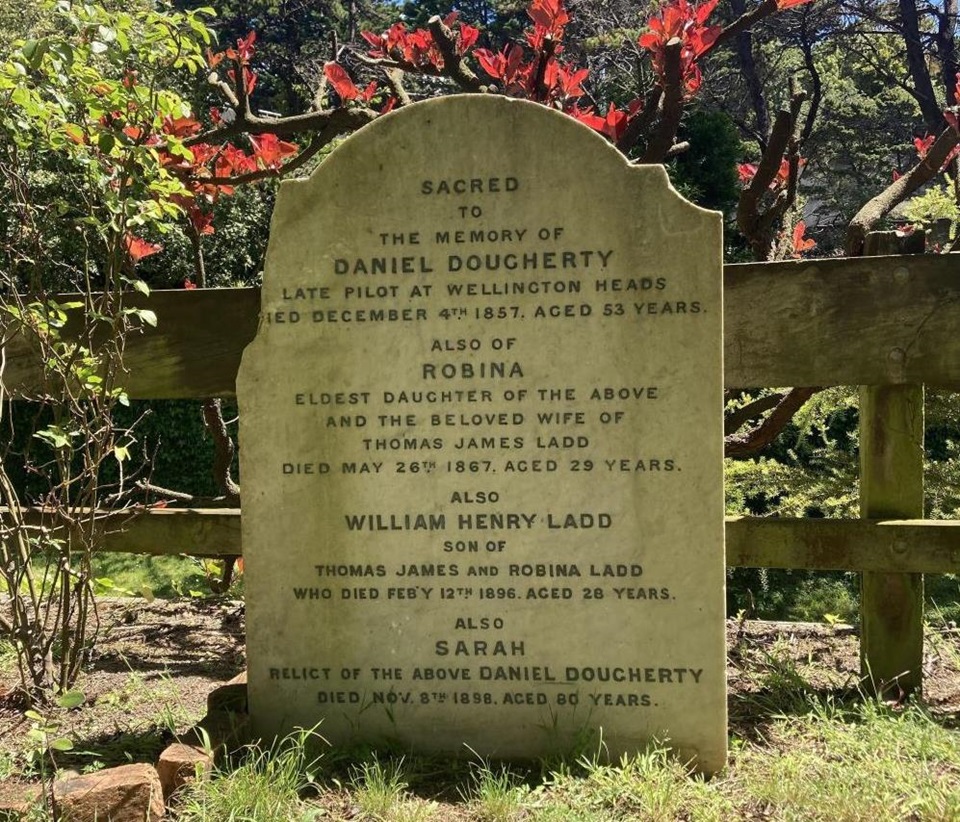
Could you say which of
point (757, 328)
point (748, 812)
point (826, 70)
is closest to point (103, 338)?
point (757, 328)

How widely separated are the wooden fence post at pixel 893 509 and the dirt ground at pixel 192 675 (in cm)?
16

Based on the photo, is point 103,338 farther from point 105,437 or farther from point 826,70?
point 826,70

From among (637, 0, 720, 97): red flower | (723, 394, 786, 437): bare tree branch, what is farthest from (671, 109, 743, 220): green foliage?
(637, 0, 720, 97): red flower

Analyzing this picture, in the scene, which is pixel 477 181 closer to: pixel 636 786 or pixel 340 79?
pixel 340 79

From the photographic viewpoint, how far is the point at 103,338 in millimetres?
3541

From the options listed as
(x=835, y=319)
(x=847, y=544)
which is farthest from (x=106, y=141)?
(x=847, y=544)

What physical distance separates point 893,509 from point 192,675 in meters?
2.78

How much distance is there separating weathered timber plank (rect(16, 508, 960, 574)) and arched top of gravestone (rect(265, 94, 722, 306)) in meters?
1.13

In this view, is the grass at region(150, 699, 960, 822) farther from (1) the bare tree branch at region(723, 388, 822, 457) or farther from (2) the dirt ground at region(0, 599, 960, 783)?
(1) the bare tree branch at region(723, 388, 822, 457)

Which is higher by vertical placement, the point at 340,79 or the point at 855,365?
the point at 340,79

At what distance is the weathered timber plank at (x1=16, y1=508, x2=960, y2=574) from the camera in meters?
3.21

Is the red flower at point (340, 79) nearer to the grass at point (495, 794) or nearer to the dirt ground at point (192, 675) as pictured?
the dirt ground at point (192, 675)

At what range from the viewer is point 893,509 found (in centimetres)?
333

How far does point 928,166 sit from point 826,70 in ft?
63.3
